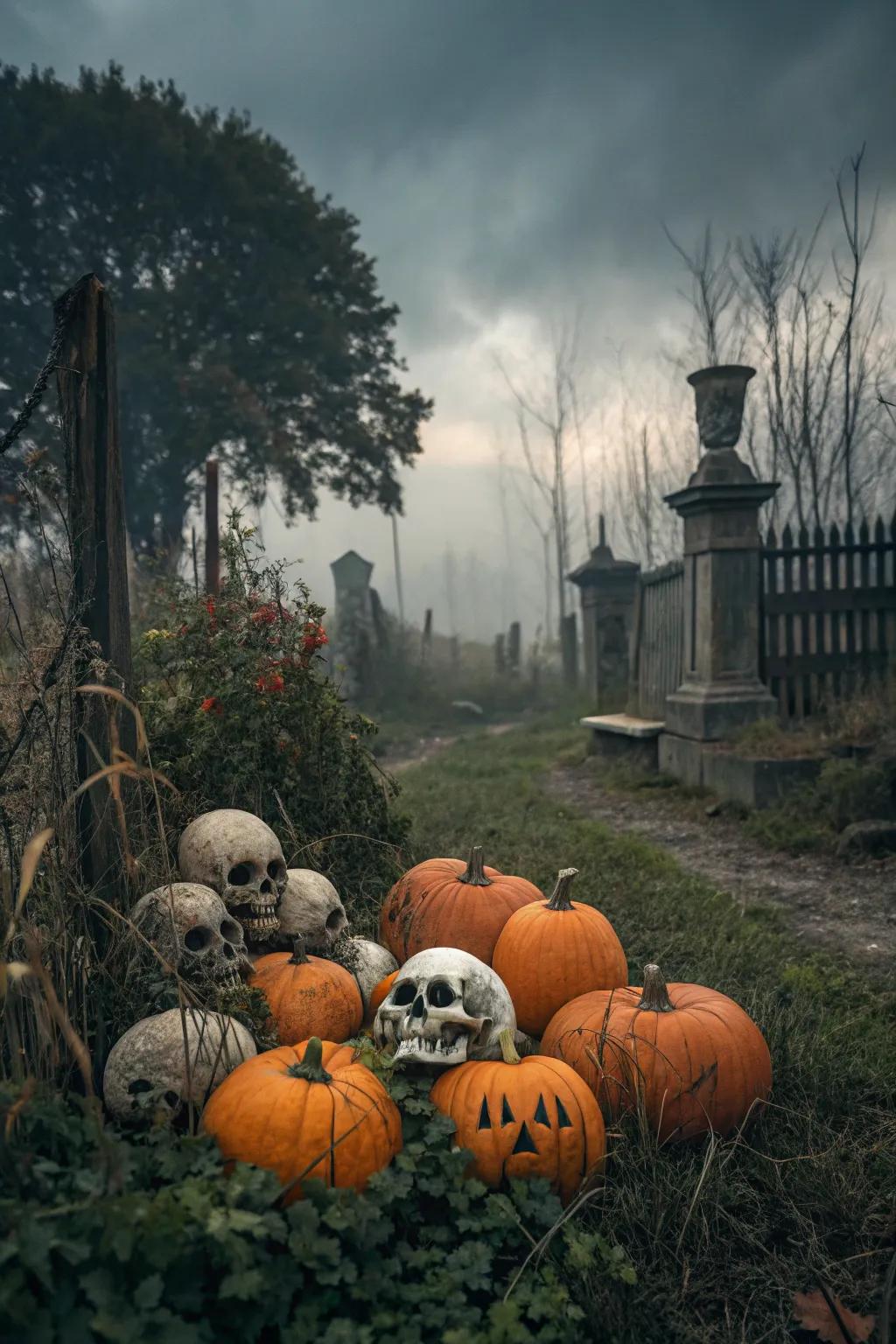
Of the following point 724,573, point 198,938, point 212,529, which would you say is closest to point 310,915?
point 198,938

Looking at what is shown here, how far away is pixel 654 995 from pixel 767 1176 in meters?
0.54

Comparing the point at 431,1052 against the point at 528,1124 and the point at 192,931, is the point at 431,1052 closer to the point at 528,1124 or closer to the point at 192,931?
the point at 528,1124

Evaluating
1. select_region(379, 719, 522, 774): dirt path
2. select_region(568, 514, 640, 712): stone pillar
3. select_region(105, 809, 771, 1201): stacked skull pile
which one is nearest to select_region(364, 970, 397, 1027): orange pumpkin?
select_region(105, 809, 771, 1201): stacked skull pile

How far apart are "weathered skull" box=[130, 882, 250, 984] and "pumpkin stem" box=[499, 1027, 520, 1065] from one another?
0.82 m

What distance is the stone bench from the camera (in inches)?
365

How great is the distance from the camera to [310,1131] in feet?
7.04

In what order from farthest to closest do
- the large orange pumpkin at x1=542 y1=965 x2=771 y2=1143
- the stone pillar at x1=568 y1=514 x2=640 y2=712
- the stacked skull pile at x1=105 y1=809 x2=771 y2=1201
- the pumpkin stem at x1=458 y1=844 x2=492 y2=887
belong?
the stone pillar at x1=568 y1=514 x2=640 y2=712, the pumpkin stem at x1=458 y1=844 x2=492 y2=887, the large orange pumpkin at x1=542 y1=965 x2=771 y2=1143, the stacked skull pile at x1=105 y1=809 x2=771 y2=1201

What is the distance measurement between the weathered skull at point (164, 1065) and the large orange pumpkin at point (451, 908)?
1027 millimetres

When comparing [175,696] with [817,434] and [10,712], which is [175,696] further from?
[817,434]

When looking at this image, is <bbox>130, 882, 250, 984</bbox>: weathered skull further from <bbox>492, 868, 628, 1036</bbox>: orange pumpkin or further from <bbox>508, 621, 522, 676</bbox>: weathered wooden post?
<bbox>508, 621, 522, 676</bbox>: weathered wooden post

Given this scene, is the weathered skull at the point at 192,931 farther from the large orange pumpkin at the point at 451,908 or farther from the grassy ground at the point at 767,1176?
the grassy ground at the point at 767,1176

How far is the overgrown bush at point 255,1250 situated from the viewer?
5.24 ft

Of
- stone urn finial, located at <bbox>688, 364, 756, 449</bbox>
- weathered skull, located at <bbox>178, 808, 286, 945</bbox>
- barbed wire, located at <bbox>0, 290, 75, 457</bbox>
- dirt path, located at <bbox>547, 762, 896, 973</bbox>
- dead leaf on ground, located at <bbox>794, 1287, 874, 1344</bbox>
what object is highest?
stone urn finial, located at <bbox>688, 364, 756, 449</bbox>

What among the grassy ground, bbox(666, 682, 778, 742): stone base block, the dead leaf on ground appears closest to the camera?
the dead leaf on ground
